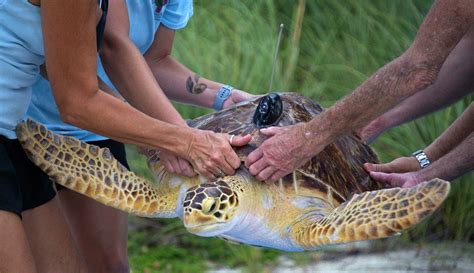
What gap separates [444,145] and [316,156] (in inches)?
22.5

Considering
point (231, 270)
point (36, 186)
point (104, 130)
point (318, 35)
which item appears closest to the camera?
point (104, 130)

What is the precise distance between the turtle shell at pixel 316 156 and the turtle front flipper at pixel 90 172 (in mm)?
299

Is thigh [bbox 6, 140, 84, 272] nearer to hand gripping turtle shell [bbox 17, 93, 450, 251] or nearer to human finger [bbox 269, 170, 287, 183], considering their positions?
hand gripping turtle shell [bbox 17, 93, 450, 251]

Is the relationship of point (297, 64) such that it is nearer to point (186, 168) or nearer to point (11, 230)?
point (186, 168)

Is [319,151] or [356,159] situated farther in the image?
[356,159]

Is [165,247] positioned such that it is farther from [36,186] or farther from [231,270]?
[36,186]

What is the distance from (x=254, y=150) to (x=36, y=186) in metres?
0.63

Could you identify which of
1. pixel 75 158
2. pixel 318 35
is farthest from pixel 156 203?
pixel 318 35

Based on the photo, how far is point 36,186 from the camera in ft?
8.73

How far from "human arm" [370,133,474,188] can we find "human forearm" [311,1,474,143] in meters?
0.36

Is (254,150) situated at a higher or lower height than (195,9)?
higher

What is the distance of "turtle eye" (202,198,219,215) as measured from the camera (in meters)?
2.52

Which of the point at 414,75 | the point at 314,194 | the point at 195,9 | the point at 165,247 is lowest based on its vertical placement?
the point at 165,247

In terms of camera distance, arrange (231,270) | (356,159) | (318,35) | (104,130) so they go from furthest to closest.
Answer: (318,35)
(231,270)
(356,159)
(104,130)
